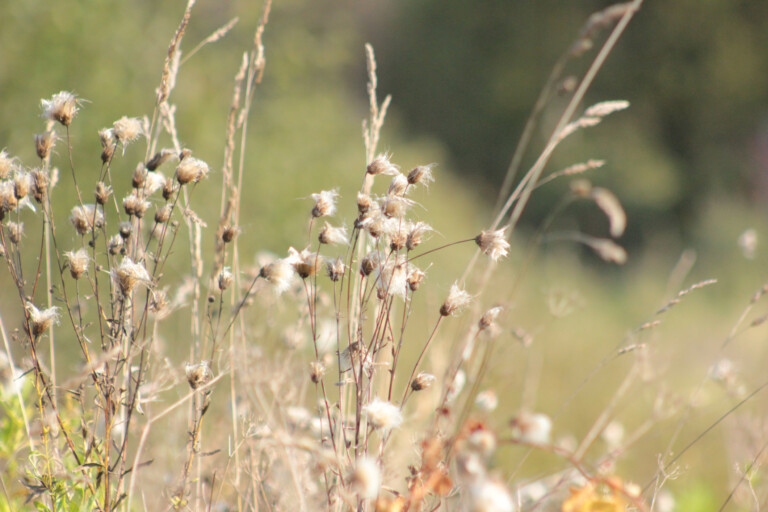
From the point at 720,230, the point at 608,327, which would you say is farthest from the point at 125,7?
the point at 720,230

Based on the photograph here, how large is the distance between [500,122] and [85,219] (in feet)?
41.6

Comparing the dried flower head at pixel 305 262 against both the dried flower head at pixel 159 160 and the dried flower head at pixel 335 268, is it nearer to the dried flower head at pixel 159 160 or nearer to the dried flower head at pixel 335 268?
the dried flower head at pixel 335 268

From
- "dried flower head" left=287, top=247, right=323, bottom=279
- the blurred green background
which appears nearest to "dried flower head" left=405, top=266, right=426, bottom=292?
"dried flower head" left=287, top=247, right=323, bottom=279

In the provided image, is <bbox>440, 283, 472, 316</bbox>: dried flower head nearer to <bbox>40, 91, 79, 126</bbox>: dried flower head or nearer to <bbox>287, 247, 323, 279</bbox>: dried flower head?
<bbox>287, 247, 323, 279</bbox>: dried flower head

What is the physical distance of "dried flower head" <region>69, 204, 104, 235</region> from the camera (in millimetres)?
1131

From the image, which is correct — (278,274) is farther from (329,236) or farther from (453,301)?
(453,301)

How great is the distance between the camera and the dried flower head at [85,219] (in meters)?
1.13

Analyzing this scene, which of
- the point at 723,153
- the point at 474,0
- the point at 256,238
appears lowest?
the point at 256,238

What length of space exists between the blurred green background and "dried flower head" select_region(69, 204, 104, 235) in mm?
1168

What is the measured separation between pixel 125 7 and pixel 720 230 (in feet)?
26.9

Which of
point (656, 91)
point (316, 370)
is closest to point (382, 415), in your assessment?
point (316, 370)

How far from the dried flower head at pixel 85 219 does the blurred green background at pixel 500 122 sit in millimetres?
1168

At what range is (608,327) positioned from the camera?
709 centimetres

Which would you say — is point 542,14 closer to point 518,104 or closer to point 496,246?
point 518,104
